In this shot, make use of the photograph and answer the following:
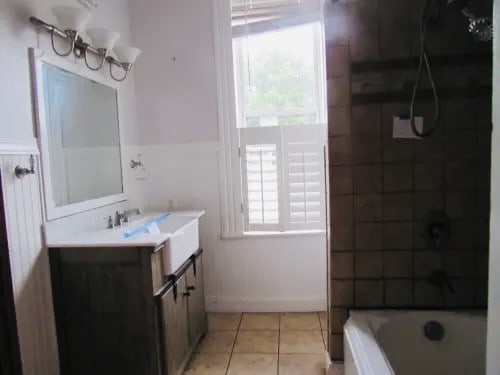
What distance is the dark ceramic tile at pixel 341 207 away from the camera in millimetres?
1782

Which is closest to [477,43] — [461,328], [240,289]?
[461,328]

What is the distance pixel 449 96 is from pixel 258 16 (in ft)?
5.46

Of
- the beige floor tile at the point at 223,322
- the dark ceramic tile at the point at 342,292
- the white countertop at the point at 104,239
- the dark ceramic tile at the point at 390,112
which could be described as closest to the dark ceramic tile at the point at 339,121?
the dark ceramic tile at the point at 390,112

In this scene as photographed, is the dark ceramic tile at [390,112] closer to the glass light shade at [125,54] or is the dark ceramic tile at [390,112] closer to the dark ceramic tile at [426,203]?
the dark ceramic tile at [426,203]

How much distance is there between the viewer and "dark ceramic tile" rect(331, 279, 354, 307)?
1.81 metres

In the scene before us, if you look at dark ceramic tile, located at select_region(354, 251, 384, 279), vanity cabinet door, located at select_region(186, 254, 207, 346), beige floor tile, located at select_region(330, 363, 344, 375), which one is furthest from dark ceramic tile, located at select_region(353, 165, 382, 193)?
vanity cabinet door, located at select_region(186, 254, 207, 346)

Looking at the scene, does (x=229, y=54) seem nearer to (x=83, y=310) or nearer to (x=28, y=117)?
(x=28, y=117)

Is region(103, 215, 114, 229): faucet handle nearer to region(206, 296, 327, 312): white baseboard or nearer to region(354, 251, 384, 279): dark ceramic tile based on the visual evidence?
region(206, 296, 327, 312): white baseboard

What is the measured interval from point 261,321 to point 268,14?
2.40 m

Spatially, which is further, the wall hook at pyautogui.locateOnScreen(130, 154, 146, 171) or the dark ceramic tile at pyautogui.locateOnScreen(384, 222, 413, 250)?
the wall hook at pyautogui.locateOnScreen(130, 154, 146, 171)

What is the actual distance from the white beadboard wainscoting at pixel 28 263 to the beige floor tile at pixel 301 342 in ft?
4.43

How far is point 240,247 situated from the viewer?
2.81m

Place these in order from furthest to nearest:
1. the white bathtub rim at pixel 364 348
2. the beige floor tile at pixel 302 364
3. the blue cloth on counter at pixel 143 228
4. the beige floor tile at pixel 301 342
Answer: the beige floor tile at pixel 301 342 → the beige floor tile at pixel 302 364 → the blue cloth on counter at pixel 143 228 → the white bathtub rim at pixel 364 348

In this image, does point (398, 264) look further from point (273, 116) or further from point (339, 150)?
point (273, 116)
